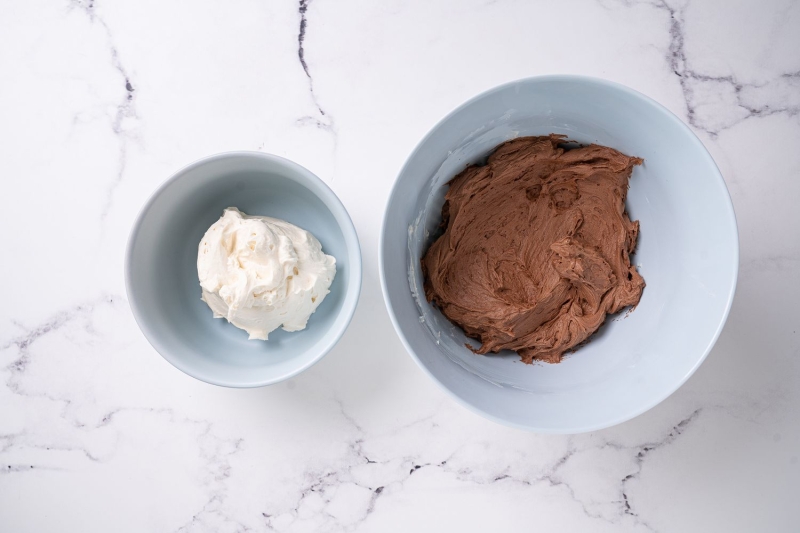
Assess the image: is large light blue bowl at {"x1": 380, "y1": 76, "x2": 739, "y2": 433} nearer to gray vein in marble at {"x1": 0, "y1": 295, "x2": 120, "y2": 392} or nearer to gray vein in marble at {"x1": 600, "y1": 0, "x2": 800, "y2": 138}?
gray vein in marble at {"x1": 600, "y1": 0, "x2": 800, "y2": 138}

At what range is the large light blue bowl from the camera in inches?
43.9

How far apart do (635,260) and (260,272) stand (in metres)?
0.89

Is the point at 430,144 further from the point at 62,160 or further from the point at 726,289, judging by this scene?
the point at 62,160

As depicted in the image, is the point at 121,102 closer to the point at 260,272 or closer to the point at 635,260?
the point at 260,272

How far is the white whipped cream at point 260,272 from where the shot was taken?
129cm

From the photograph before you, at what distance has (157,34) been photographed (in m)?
1.46

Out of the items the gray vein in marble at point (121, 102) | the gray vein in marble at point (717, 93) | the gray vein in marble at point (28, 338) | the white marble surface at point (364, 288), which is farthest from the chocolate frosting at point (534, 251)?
the gray vein in marble at point (28, 338)

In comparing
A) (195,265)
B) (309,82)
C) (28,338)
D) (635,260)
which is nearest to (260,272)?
(195,265)

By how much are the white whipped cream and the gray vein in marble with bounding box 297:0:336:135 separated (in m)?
0.28

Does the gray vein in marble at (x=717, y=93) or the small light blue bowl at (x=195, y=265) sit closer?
the small light blue bowl at (x=195, y=265)

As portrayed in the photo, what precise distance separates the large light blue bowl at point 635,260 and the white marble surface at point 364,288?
0.23m

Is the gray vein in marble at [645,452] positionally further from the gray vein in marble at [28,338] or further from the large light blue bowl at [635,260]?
the gray vein in marble at [28,338]

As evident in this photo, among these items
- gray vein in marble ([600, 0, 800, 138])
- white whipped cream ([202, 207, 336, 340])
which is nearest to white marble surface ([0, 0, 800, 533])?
gray vein in marble ([600, 0, 800, 138])

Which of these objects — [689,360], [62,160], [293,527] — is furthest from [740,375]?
[62,160]
